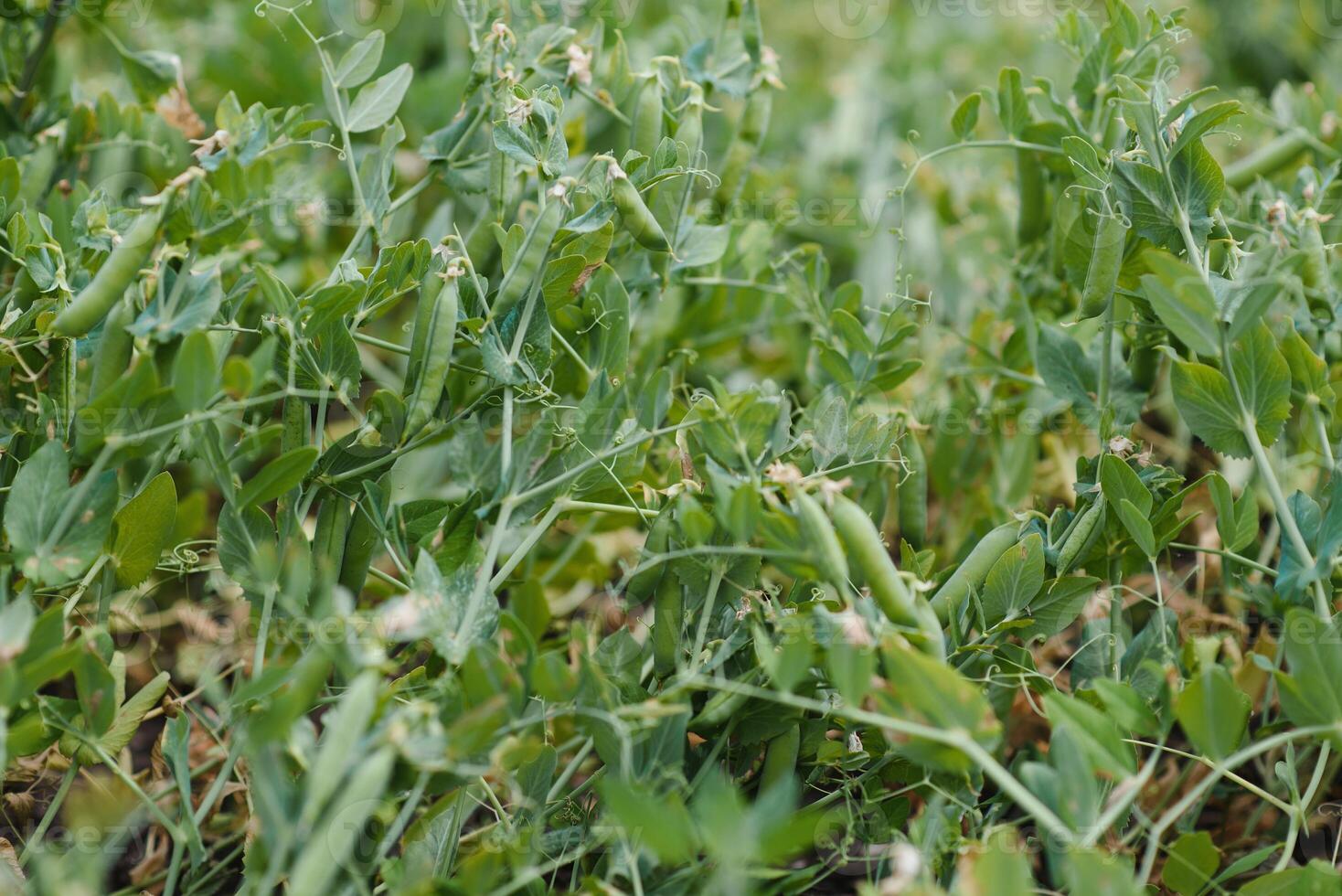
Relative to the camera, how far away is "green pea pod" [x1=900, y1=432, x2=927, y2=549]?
35.1 inches

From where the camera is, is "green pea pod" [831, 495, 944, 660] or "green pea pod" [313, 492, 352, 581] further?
"green pea pod" [313, 492, 352, 581]

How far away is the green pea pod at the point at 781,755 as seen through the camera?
68 centimetres

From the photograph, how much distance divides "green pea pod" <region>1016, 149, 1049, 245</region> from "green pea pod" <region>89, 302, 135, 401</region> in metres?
0.74

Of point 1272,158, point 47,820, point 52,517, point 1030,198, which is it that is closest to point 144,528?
point 52,517

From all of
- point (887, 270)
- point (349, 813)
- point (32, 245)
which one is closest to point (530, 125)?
point (32, 245)

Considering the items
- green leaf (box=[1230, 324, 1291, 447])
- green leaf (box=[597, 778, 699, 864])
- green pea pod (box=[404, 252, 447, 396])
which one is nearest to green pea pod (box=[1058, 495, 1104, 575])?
green leaf (box=[1230, 324, 1291, 447])

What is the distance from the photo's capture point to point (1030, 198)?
997 millimetres

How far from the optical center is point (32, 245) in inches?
27.8

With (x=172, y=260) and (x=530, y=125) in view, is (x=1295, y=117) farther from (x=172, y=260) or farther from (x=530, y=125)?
(x=172, y=260)

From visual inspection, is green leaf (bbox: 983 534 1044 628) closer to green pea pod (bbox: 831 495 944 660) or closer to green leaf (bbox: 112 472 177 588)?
green pea pod (bbox: 831 495 944 660)

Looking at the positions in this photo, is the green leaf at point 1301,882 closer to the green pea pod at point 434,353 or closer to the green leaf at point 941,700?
→ the green leaf at point 941,700

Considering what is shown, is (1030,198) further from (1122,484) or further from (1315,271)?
(1122,484)

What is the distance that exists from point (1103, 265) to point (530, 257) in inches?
15.7

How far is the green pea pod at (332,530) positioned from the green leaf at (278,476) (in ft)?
0.26
